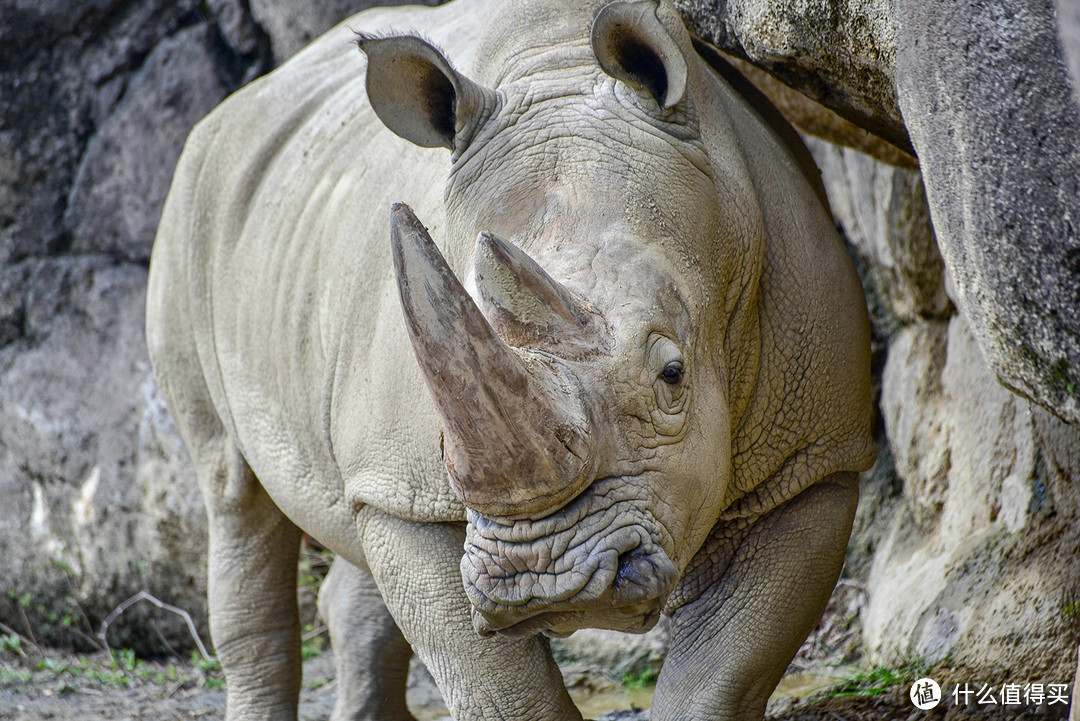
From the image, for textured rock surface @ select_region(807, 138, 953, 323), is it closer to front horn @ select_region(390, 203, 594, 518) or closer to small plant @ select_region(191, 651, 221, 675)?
front horn @ select_region(390, 203, 594, 518)

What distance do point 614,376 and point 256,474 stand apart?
240cm

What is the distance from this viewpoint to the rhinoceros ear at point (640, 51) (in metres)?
3.05

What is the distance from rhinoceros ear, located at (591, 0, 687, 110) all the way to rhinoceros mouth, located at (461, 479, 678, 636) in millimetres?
1050

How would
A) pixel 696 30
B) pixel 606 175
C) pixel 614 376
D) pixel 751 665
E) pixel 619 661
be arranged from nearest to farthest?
1. pixel 614 376
2. pixel 606 175
3. pixel 751 665
4. pixel 696 30
5. pixel 619 661

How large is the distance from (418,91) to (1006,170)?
1.45 meters

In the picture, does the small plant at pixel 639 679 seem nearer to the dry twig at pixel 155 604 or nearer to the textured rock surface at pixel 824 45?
the dry twig at pixel 155 604

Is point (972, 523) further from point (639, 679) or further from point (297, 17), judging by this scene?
point (297, 17)

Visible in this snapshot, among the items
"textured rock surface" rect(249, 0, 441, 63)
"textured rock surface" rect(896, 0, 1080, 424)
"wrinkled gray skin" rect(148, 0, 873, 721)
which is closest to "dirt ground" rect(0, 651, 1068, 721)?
"wrinkled gray skin" rect(148, 0, 873, 721)

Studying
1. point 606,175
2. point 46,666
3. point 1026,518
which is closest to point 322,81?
point 606,175

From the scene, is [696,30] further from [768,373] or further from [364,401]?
[364,401]

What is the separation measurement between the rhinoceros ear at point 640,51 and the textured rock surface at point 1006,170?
0.53m

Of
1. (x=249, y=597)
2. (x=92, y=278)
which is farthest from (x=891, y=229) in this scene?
(x=92, y=278)

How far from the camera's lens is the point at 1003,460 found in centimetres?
486

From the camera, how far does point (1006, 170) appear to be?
2.59 metres
